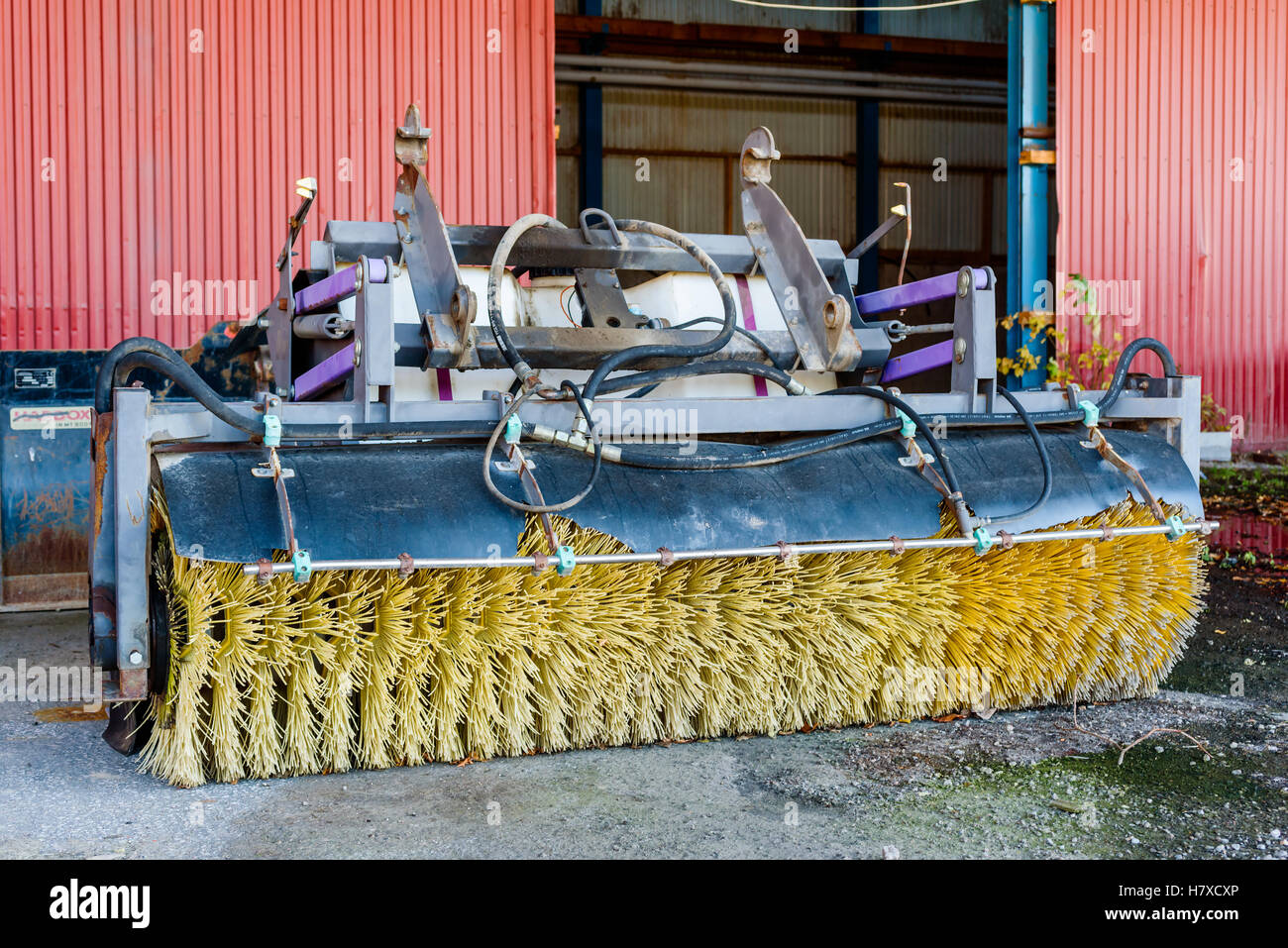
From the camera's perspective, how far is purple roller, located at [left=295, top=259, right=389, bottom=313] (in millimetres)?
3051

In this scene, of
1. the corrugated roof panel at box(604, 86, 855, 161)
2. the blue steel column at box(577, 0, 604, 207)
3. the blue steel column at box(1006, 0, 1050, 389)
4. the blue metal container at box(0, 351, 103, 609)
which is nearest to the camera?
the blue metal container at box(0, 351, 103, 609)

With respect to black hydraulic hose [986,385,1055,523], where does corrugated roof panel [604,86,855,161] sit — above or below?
above

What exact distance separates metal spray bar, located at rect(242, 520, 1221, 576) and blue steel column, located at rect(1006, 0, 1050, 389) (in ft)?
13.0

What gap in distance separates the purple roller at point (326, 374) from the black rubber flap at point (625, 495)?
435 millimetres

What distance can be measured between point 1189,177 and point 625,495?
5.95 metres

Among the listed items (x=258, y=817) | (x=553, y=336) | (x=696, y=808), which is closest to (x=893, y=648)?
(x=696, y=808)

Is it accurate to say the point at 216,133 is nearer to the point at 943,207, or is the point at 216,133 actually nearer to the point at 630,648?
the point at 630,648

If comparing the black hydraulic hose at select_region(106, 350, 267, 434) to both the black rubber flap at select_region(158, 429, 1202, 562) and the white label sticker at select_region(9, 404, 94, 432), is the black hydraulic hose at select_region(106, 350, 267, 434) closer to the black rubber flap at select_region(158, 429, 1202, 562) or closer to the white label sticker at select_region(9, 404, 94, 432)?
the black rubber flap at select_region(158, 429, 1202, 562)

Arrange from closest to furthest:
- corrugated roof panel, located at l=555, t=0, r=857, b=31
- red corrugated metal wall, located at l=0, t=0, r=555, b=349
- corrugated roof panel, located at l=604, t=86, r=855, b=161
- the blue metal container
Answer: the blue metal container < red corrugated metal wall, located at l=0, t=0, r=555, b=349 < corrugated roof panel, located at l=555, t=0, r=857, b=31 < corrugated roof panel, located at l=604, t=86, r=855, b=161

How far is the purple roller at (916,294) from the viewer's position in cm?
350

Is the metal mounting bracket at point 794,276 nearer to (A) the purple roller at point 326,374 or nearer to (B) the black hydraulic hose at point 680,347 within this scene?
(B) the black hydraulic hose at point 680,347

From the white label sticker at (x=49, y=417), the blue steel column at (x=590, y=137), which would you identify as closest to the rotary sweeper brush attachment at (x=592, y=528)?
the white label sticker at (x=49, y=417)

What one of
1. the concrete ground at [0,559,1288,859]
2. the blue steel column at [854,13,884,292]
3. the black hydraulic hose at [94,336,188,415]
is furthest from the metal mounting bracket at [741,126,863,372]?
the blue steel column at [854,13,884,292]

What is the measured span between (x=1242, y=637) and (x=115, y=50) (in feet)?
16.5
